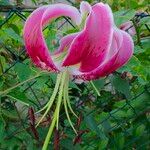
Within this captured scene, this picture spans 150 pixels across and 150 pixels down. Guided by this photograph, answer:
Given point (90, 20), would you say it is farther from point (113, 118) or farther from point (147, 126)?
point (147, 126)

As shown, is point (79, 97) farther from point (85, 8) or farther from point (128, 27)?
point (85, 8)

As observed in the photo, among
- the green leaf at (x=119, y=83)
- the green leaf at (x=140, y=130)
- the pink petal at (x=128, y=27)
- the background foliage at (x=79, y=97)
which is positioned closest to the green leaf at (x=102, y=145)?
the background foliage at (x=79, y=97)

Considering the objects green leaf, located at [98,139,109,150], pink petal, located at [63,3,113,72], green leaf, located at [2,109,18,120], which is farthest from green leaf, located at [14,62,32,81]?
green leaf, located at [98,139,109,150]

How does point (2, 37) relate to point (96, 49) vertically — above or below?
below

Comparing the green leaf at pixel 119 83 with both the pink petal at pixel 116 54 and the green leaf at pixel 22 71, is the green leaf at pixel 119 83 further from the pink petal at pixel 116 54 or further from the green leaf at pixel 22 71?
the pink petal at pixel 116 54

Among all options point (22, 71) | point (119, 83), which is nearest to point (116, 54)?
point (22, 71)

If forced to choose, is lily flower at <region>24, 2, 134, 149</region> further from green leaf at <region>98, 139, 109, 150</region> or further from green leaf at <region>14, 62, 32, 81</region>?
green leaf at <region>98, 139, 109, 150</region>

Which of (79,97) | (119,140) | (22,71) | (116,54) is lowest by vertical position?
(119,140)

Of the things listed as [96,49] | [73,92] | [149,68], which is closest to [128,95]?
[149,68]
